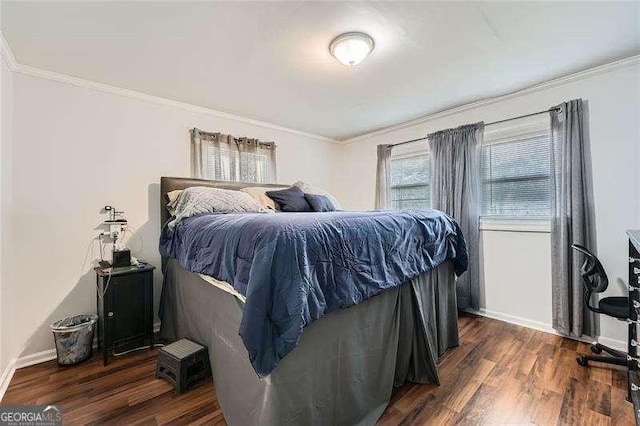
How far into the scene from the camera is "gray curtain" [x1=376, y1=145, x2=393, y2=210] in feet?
14.1

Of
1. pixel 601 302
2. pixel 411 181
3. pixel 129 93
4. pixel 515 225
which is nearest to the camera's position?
pixel 601 302

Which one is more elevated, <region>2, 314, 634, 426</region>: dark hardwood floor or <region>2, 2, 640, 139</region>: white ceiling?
<region>2, 2, 640, 139</region>: white ceiling

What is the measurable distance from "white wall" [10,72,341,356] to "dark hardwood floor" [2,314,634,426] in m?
0.58

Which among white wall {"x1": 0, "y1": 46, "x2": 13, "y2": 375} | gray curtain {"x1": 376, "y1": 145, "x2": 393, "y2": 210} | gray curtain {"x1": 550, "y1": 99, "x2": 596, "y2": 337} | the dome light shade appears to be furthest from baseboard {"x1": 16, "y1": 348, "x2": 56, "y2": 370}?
gray curtain {"x1": 550, "y1": 99, "x2": 596, "y2": 337}

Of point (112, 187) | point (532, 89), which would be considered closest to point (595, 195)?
point (532, 89)

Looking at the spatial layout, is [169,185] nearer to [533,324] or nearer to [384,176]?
[384,176]

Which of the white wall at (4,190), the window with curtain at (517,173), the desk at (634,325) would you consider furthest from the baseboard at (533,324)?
the white wall at (4,190)

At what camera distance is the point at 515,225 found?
3053 millimetres

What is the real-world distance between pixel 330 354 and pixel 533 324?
2.61 m

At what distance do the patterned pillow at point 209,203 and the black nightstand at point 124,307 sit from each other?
54 centimetres

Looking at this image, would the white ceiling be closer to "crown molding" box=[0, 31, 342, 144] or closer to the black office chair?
"crown molding" box=[0, 31, 342, 144]

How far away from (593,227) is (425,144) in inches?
78.0

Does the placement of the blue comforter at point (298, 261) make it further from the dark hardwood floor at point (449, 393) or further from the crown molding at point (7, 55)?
the crown molding at point (7, 55)

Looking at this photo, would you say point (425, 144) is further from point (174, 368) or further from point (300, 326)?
point (174, 368)
